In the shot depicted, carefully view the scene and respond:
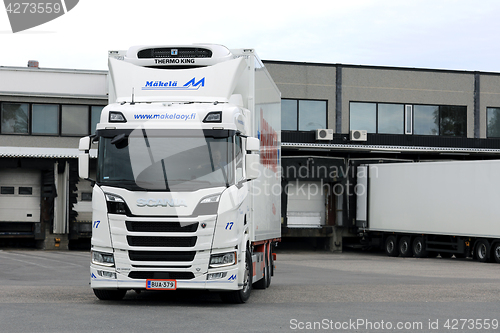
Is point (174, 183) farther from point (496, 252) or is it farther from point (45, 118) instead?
point (45, 118)

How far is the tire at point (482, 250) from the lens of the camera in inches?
1061

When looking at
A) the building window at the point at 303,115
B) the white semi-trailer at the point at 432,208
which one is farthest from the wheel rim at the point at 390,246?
the building window at the point at 303,115

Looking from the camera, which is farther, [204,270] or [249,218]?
[249,218]

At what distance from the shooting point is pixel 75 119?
32531 millimetres

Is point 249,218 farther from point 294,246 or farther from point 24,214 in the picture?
point 294,246

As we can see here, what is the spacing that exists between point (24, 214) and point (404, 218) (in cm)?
1646

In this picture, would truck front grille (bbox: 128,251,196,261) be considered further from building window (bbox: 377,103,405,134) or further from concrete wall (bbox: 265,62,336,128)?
building window (bbox: 377,103,405,134)

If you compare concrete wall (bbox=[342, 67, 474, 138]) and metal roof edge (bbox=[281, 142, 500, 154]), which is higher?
concrete wall (bbox=[342, 67, 474, 138])

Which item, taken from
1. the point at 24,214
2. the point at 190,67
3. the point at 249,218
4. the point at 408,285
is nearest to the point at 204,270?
the point at 249,218

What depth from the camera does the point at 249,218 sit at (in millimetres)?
12539

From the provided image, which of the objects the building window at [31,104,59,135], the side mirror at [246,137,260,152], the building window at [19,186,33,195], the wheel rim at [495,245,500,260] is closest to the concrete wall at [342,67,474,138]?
the wheel rim at [495,245,500,260]

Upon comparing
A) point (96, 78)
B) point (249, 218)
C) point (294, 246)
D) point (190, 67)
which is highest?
point (96, 78)

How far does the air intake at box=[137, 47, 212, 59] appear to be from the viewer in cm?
1259

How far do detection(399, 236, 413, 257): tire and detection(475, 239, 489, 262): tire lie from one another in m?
3.69
